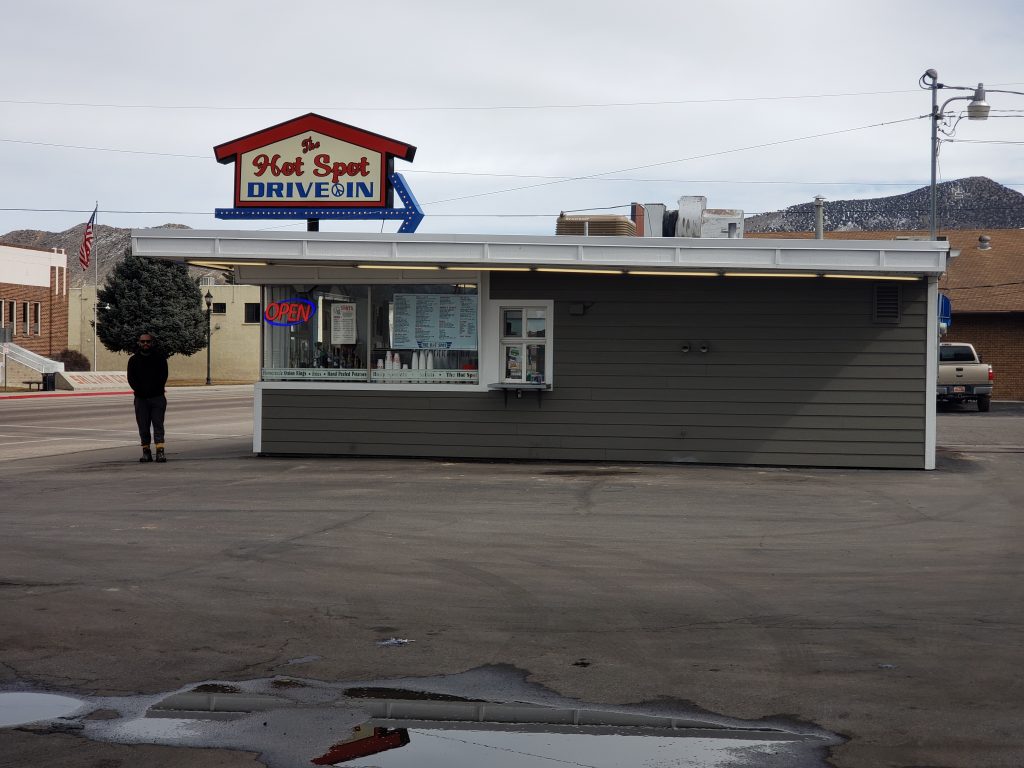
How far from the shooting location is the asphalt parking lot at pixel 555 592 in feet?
19.3

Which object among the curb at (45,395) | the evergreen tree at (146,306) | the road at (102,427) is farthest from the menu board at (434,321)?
the evergreen tree at (146,306)

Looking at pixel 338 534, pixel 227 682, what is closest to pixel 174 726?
pixel 227 682

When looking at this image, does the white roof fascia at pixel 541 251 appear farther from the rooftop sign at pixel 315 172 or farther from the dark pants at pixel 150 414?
the dark pants at pixel 150 414

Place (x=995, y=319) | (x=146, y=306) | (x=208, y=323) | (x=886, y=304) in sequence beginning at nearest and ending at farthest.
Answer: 1. (x=886, y=304)
2. (x=995, y=319)
3. (x=146, y=306)
4. (x=208, y=323)

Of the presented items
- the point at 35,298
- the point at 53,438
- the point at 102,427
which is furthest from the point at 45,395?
the point at 53,438

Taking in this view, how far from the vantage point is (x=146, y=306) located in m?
62.7

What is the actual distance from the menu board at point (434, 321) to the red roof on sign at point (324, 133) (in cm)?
262

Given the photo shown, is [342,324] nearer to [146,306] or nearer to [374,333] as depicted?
[374,333]

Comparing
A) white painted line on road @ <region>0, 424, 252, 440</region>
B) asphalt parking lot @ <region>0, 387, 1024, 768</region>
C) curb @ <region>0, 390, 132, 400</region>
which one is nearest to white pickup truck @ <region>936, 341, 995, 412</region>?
asphalt parking lot @ <region>0, 387, 1024, 768</region>

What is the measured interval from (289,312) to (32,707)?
44.4ft

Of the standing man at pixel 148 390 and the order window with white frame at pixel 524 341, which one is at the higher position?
the order window with white frame at pixel 524 341

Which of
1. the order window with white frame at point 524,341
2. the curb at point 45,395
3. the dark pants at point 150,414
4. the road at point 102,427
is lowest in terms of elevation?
the curb at point 45,395

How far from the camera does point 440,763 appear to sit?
4.95 meters

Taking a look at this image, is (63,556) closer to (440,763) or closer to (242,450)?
(440,763)
